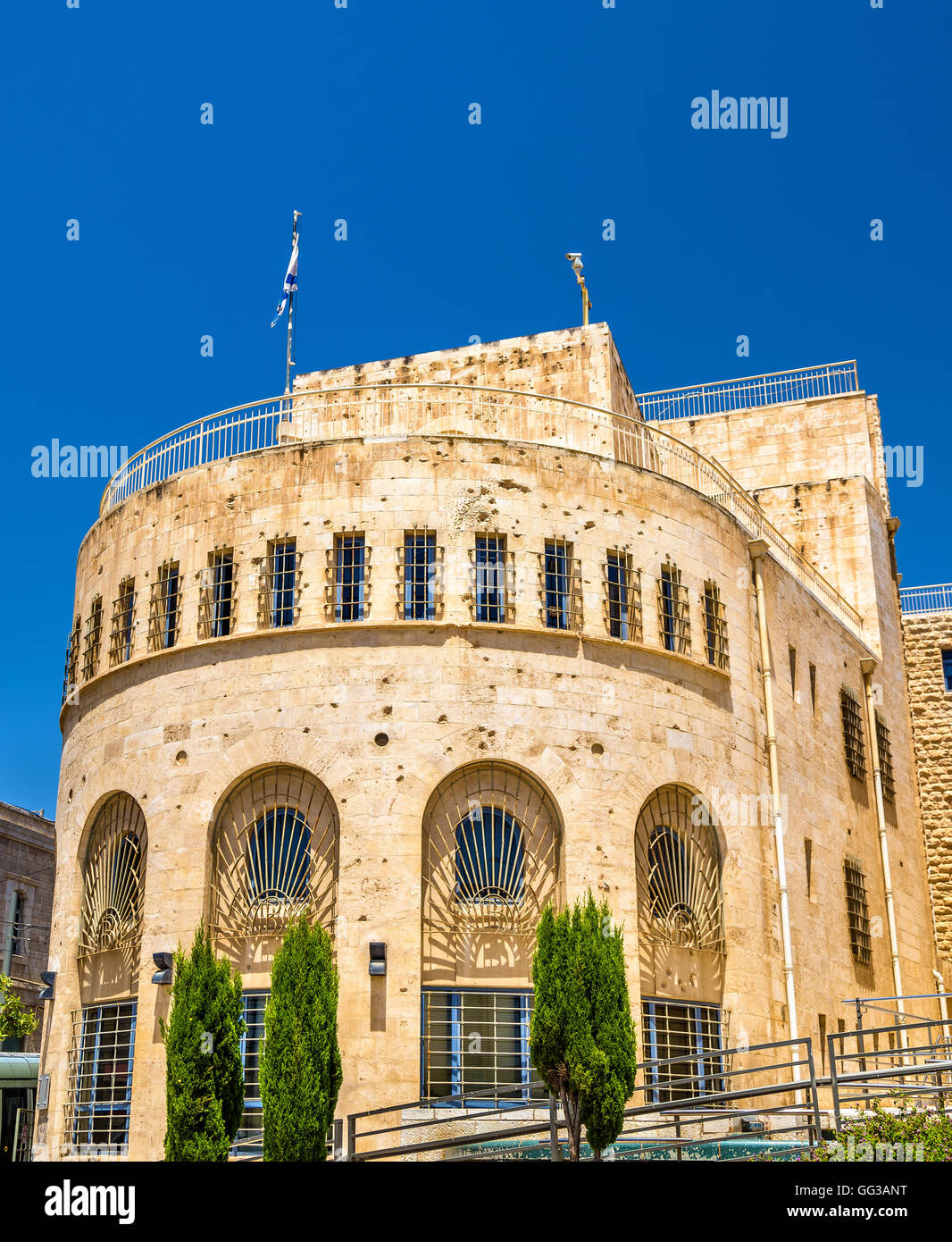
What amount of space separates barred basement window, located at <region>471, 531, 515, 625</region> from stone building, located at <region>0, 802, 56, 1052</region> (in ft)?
88.9

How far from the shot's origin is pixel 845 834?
90.4ft

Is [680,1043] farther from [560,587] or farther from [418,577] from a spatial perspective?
[418,577]

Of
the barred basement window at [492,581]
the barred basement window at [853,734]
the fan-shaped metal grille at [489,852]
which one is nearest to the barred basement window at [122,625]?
the barred basement window at [492,581]

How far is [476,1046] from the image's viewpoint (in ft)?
63.1

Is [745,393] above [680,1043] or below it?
above

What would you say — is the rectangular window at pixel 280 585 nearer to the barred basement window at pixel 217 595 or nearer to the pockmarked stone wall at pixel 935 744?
the barred basement window at pixel 217 595

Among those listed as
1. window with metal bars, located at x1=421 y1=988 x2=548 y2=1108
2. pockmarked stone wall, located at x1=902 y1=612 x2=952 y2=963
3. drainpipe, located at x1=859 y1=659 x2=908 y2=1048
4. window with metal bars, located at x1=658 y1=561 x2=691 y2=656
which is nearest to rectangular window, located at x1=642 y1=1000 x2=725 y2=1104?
window with metal bars, located at x1=421 y1=988 x2=548 y2=1108

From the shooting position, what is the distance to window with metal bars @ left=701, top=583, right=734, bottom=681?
23.2 meters

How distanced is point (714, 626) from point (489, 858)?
6.19 metres

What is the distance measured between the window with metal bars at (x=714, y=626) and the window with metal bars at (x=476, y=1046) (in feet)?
22.6

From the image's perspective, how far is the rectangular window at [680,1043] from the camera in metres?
20.3

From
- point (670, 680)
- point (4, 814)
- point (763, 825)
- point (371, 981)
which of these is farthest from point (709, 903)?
point (4, 814)

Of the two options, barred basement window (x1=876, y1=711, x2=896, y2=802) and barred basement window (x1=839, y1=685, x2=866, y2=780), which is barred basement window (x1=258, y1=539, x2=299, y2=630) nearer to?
barred basement window (x1=839, y1=685, x2=866, y2=780)

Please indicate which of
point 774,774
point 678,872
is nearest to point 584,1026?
point 678,872
